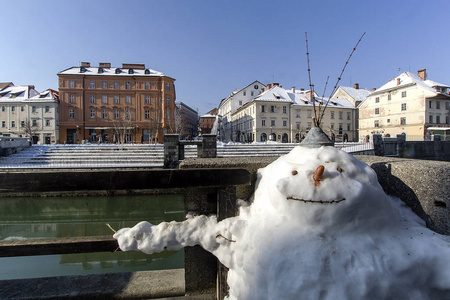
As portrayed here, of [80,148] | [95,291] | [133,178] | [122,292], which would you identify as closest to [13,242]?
[95,291]

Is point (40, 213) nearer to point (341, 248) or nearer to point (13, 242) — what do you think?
point (13, 242)

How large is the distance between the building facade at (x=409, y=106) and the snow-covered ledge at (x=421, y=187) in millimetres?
42544

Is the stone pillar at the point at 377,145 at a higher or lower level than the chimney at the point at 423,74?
lower

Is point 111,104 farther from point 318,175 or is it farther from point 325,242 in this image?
point 325,242

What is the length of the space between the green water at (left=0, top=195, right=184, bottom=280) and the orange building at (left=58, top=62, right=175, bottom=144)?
107ft

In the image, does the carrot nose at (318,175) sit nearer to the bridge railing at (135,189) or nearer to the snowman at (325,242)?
the snowman at (325,242)

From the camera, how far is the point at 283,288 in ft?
4.61

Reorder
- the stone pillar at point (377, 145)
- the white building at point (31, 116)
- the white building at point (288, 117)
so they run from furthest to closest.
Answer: the white building at point (288, 117) → the white building at point (31, 116) → the stone pillar at point (377, 145)

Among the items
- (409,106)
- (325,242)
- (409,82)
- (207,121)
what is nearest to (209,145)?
(325,242)

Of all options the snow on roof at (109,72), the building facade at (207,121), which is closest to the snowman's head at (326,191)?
the snow on roof at (109,72)

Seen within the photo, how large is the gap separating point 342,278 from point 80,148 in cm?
2438

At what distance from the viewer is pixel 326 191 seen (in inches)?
60.0

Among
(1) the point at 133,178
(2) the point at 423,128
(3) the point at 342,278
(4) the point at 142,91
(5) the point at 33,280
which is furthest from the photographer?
(4) the point at 142,91

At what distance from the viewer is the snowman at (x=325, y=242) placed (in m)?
1.37
